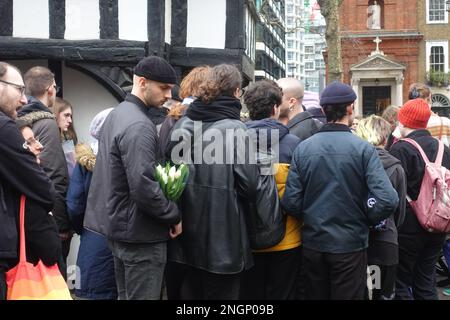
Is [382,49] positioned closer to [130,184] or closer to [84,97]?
[84,97]

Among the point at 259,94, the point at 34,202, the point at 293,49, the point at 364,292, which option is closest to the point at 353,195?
the point at 364,292

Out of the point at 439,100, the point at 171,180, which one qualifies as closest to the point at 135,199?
the point at 171,180

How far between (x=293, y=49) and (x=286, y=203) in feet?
446

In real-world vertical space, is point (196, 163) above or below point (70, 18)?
below

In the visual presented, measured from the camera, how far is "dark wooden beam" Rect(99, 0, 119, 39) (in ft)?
24.5

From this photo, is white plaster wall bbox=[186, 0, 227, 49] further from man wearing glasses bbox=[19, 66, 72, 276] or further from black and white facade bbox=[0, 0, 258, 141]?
man wearing glasses bbox=[19, 66, 72, 276]

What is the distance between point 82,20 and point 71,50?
47 cm

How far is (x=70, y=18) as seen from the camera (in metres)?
7.46

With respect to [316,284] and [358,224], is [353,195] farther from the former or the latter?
[316,284]

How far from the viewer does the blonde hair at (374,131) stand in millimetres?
4633

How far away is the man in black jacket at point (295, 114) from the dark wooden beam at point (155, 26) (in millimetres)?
2997

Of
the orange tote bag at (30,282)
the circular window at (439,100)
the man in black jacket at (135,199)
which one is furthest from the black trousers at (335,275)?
the circular window at (439,100)

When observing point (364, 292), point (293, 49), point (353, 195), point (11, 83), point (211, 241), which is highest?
point (293, 49)

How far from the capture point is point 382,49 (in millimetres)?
36062
